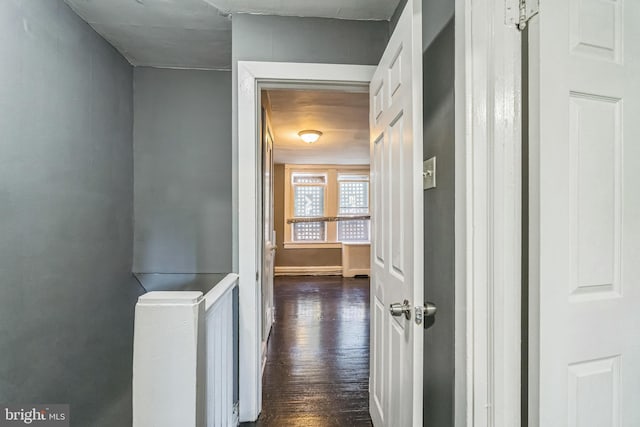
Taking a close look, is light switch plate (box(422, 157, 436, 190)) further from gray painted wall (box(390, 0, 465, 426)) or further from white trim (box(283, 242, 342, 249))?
white trim (box(283, 242, 342, 249))

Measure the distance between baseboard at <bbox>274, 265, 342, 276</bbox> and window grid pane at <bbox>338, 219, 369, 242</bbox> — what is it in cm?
67

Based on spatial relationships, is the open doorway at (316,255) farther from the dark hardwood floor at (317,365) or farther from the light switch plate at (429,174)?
the light switch plate at (429,174)

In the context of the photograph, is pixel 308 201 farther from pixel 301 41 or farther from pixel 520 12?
pixel 520 12

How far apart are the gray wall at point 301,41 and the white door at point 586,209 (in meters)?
1.14

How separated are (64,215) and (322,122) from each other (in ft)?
8.56

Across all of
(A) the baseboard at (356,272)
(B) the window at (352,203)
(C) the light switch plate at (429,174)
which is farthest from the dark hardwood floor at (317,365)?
(B) the window at (352,203)

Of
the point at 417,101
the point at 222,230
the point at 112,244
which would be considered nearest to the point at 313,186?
the point at 222,230

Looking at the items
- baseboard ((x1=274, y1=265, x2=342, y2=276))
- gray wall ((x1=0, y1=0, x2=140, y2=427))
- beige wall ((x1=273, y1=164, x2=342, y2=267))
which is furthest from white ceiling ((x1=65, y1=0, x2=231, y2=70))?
baseboard ((x1=274, y1=265, x2=342, y2=276))

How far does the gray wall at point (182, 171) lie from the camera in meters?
2.54

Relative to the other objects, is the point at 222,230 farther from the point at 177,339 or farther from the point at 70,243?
the point at 177,339

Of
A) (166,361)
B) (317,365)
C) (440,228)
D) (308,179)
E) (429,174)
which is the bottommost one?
(317,365)

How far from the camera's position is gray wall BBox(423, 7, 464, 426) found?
3.58 ft

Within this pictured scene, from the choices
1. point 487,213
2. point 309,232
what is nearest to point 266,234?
point 487,213

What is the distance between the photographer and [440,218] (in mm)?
1185
